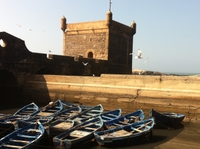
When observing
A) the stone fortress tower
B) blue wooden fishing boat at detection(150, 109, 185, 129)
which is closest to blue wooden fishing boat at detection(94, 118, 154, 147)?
blue wooden fishing boat at detection(150, 109, 185, 129)

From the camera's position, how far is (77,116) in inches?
397

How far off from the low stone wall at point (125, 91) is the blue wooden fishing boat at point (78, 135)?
405cm

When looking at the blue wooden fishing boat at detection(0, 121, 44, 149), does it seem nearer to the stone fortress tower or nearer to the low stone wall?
the low stone wall

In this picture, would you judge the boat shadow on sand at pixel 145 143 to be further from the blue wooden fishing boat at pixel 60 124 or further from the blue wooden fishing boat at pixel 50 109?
the blue wooden fishing boat at pixel 50 109

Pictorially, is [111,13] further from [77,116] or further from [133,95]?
[77,116]

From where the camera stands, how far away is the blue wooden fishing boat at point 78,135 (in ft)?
22.6

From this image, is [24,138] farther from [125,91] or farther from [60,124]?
[125,91]

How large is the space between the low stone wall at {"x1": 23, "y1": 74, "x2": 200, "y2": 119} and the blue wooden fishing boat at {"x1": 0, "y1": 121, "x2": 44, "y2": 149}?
20.2 ft

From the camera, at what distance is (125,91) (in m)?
13.0

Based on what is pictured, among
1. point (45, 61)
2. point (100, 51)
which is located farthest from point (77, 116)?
point (100, 51)

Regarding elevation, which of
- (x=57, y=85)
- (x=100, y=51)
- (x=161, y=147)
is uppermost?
(x=100, y=51)

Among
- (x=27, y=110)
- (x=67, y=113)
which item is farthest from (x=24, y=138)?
(x=27, y=110)

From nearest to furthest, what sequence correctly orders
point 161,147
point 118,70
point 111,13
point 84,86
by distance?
point 161,147 < point 84,86 < point 111,13 < point 118,70

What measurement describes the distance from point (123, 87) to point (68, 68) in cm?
727
